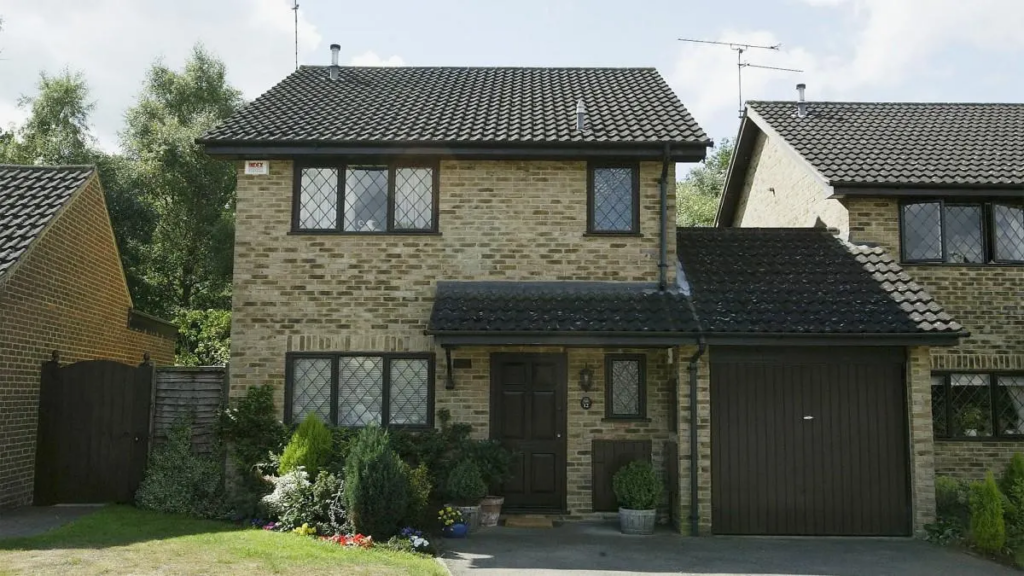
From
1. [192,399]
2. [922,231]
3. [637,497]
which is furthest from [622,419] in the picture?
[192,399]

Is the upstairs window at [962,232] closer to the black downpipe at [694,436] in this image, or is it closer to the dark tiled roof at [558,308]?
the dark tiled roof at [558,308]

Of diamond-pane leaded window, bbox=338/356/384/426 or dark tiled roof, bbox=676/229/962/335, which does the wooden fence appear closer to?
diamond-pane leaded window, bbox=338/356/384/426

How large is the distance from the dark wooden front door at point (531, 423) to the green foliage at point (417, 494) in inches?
58.5

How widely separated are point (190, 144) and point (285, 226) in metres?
17.6

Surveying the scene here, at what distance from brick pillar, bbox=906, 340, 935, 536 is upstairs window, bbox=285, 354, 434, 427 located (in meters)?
6.42

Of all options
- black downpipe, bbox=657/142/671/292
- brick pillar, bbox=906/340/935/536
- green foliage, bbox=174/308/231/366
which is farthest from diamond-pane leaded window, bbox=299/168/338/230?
green foliage, bbox=174/308/231/366

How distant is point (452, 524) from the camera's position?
9.98 metres

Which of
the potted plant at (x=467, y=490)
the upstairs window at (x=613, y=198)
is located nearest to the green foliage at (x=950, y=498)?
the upstairs window at (x=613, y=198)

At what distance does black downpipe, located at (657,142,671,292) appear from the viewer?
11508 millimetres

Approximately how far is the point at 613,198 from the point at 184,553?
7.29 metres

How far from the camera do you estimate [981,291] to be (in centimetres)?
1275

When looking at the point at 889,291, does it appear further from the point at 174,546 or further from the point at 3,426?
the point at 3,426


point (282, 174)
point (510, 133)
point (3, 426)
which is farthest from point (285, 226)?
point (3, 426)

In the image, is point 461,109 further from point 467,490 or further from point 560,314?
point 467,490
